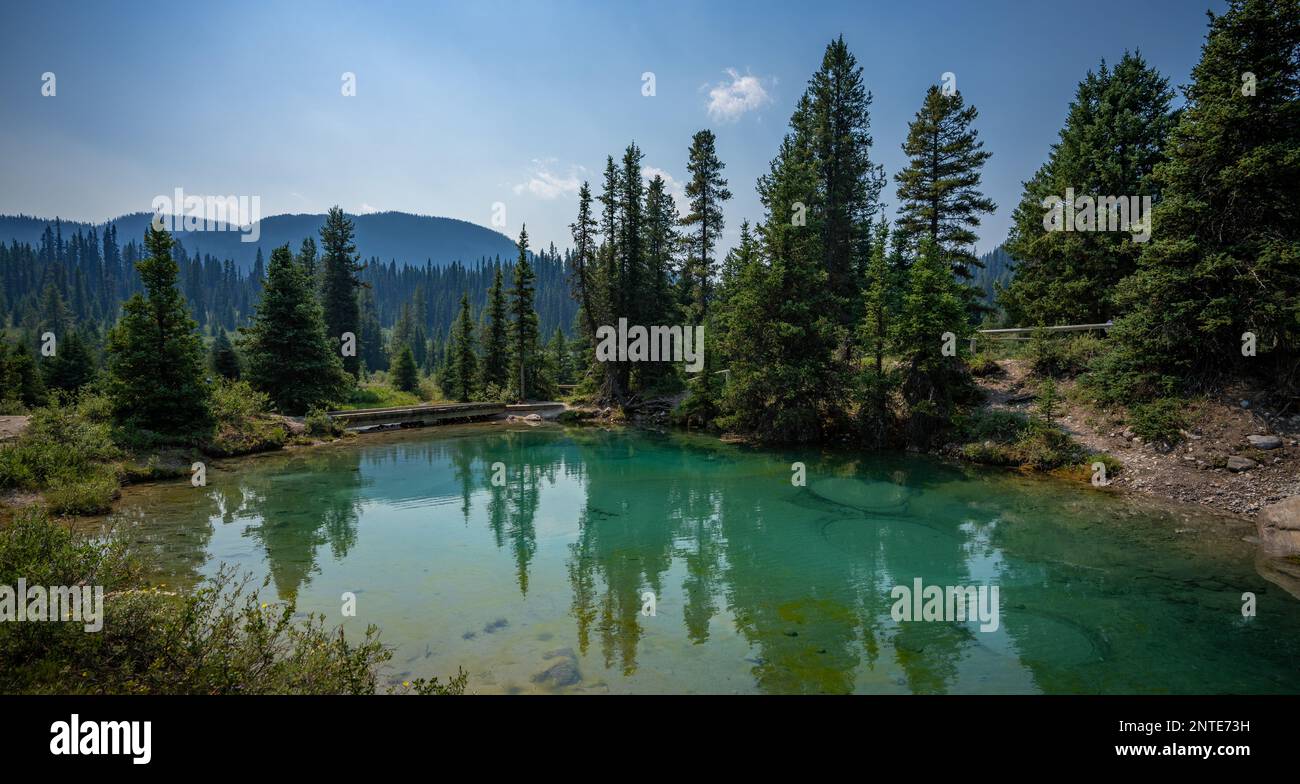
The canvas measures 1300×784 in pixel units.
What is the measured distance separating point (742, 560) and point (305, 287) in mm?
32864

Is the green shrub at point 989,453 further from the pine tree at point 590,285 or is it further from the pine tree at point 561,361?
the pine tree at point 561,361

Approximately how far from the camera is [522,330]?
1799 inches

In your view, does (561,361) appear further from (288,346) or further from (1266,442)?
(1266,442)

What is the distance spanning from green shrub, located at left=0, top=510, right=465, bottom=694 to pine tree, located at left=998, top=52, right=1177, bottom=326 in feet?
97.6

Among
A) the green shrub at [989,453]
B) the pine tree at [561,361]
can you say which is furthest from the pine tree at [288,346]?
the green shrub at [989,453]

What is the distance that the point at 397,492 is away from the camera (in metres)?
19.3

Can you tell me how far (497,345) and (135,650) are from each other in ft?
147

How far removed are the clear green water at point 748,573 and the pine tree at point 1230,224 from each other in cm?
660

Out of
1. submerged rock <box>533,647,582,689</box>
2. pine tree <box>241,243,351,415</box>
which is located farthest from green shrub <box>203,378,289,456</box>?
submerged rock <box>533,647,582,689</box>

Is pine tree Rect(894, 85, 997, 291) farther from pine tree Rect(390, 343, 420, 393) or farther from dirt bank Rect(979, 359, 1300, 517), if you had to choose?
pine tree Rect(390, 343, 420, 393)

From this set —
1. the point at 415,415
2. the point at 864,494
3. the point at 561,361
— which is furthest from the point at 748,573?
the point at 561,361

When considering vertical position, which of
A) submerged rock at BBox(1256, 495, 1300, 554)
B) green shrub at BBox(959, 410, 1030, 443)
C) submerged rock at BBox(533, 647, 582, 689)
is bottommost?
submerged rock at BBox(533, 647, 582, 689)

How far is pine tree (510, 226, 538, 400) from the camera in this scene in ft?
147
